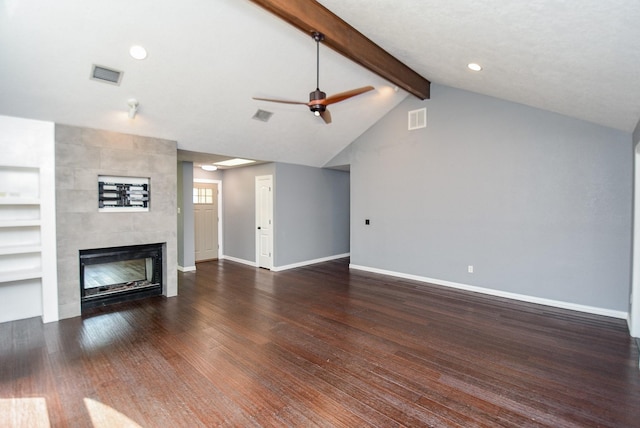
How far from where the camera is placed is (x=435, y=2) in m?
2.52

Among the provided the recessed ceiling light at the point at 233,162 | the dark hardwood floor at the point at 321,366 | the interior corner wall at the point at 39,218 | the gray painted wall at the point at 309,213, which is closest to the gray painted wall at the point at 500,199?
the dark hardwood floor at the point at 321,366

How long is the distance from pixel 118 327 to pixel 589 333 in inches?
216

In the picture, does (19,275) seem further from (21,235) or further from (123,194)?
(123,194)

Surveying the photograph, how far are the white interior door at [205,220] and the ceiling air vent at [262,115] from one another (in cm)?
344

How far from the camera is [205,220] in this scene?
7.82m

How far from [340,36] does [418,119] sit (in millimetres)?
2849

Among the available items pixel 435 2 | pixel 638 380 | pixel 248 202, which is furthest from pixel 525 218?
pixel 248 202

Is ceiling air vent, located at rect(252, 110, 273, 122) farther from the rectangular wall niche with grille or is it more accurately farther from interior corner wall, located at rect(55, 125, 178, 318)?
the rectangular wall niche with grille

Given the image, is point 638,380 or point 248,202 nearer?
point 638,380

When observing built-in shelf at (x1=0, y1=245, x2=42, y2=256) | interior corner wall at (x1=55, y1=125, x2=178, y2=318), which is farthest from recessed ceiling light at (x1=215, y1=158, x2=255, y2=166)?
built-in shelf at (x1=0, y1=245, x2=42, y2=256)

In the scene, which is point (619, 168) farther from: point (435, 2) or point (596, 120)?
point (435, 2)

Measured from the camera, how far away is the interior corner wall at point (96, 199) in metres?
4.00

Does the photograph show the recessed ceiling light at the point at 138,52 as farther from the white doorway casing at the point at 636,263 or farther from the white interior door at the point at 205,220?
the white doorway casing at the point at 636,263

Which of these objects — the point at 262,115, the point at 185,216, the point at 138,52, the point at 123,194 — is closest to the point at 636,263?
the point at 262,115
